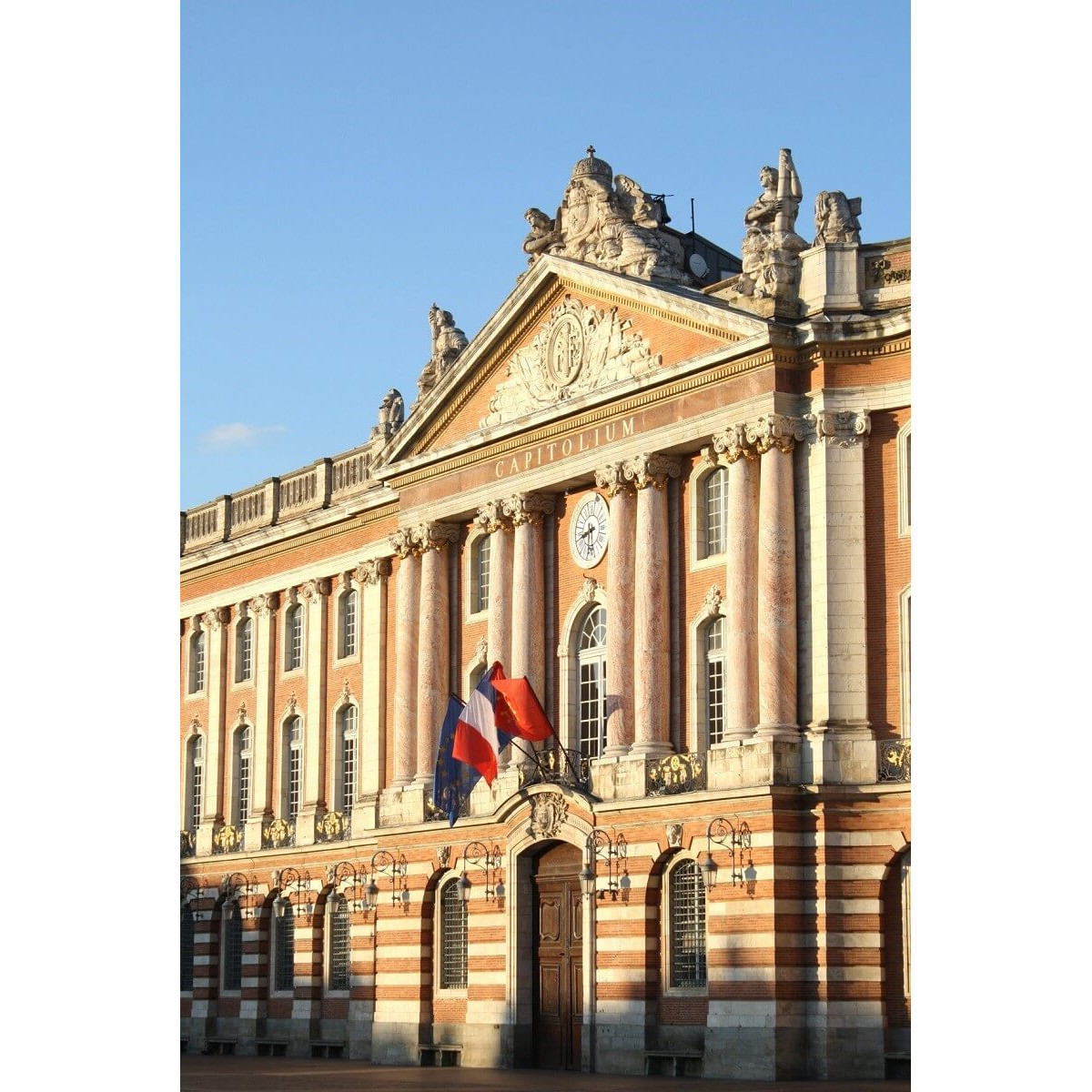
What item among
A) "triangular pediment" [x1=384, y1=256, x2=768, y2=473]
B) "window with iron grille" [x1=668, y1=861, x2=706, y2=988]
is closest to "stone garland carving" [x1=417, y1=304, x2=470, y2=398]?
"triangular pediment" [x1=384, y1=256, x2=768, y2=473]

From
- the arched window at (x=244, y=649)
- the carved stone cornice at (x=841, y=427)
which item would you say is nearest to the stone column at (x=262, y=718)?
the arched window at (x=244, y=649)

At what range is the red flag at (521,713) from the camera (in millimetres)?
40312

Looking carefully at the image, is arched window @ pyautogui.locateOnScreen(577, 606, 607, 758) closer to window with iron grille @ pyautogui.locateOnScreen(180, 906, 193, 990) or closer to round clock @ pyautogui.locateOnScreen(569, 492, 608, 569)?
round clock @ pyautogui.locateOnScreen(569, 492, 608, 569)

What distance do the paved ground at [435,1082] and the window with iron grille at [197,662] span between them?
14.8 metres

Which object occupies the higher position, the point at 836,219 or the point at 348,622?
the point at 836,219

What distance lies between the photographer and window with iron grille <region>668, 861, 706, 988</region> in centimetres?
3762

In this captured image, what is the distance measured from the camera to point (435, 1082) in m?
36.6

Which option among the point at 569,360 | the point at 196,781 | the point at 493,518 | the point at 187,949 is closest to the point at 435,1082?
the point at 493,518

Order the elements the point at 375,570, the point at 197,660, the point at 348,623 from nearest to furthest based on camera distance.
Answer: the point at 375,570 → the point at 348,623 → the point at 197,660

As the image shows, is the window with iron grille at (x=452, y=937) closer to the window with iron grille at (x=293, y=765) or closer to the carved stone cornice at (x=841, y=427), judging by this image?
the window with iron grille at (x=293, y=765)

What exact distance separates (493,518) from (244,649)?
13811 millimetres

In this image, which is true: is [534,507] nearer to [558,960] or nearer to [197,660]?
[558,960]

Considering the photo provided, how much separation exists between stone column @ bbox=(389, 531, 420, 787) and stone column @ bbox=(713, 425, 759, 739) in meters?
10.2

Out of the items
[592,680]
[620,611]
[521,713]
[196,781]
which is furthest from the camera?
[196,781]
